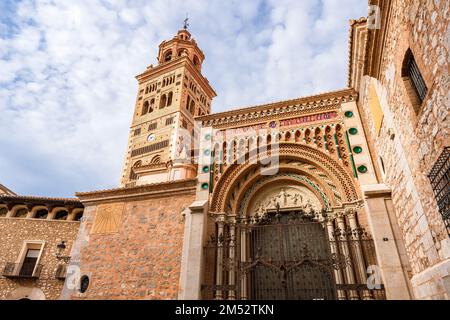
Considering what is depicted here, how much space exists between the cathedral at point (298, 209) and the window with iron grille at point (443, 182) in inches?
1.1

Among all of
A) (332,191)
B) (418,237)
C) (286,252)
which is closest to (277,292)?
(286,252)

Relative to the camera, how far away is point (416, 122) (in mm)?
5316

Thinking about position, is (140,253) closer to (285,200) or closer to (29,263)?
(285,200)

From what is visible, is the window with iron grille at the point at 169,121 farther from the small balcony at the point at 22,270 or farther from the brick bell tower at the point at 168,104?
the small balcony at the point at 22,270

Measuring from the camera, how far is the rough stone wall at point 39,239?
43.0ft

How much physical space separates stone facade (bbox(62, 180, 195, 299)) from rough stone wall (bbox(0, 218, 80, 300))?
10.7 feet

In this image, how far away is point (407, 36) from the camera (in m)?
5.23

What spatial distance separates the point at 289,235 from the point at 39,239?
41.4 ft

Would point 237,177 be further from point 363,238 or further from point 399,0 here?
point 399,0

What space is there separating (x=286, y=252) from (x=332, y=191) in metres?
2.55

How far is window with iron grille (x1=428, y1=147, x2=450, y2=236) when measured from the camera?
4230mm

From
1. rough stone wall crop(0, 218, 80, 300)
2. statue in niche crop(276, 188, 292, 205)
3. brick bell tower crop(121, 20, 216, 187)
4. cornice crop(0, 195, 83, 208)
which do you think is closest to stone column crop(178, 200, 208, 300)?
statue in niche crop(276, 188, 292, 205)

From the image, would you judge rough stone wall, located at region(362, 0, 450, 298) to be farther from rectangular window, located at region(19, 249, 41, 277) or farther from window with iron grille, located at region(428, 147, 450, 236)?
rectangular window, located at region(19, 249, 41, 277)

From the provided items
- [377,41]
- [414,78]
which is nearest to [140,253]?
[414,78]
